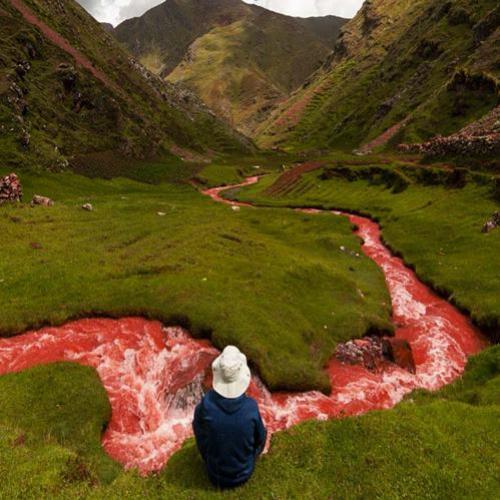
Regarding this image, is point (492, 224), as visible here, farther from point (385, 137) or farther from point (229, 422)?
point (385, 137)

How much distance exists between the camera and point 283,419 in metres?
19.3

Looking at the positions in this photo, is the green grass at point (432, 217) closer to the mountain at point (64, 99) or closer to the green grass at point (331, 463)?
the green grass at point (331, 463)

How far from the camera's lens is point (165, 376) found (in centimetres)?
2139

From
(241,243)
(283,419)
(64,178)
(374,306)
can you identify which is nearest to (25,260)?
(241,243)

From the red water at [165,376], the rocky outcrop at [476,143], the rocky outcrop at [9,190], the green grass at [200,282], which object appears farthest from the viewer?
the rocky outcrop at [476,143]

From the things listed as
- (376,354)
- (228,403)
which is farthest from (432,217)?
(228,403)

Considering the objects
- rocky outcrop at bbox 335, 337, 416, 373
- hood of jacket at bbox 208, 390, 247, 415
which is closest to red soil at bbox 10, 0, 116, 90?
rocky outcrop at bbox 335, 337, 416, 373

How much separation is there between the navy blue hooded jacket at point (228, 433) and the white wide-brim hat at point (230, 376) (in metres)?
0.27

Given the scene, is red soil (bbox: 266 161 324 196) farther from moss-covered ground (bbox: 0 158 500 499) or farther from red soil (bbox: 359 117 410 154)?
red soil (bbox: 359 117 410 154)

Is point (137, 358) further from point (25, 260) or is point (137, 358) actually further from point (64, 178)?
point (64, 178)

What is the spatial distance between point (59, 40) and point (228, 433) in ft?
544

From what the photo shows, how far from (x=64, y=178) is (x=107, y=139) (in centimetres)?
4095

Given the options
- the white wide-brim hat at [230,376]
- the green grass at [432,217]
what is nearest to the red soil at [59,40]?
the green grass at [432,217]

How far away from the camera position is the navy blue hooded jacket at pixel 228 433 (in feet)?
32.9
